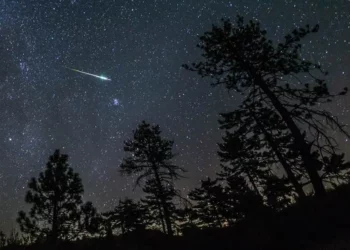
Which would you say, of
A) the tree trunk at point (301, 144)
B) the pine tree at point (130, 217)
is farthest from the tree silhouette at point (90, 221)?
the tree trunk at point (301, 144)

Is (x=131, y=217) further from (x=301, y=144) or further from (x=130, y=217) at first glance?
(x=301, y=144)

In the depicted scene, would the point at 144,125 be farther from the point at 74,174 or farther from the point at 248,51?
the point at 248,51

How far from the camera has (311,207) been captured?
28.2 ft

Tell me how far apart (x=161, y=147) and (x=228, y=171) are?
9.85 m

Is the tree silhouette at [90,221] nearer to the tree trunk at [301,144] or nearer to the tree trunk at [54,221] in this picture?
the tree trunk at [54,221]

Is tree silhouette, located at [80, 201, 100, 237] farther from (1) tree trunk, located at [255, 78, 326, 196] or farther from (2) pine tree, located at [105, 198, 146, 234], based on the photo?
(1) tree trunk, located at [255, 78, 326, 196]

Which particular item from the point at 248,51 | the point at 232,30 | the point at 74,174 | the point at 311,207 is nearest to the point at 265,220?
the point at 311,207

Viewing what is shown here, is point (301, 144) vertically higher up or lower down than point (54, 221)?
lower down

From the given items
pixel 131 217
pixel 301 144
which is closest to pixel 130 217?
pixel 131 217

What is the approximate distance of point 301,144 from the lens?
11.1 metres

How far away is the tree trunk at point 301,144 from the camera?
34.7 ft

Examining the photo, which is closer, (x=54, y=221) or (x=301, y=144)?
(x=301, y=144)

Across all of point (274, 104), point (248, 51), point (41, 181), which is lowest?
point (274, 104)

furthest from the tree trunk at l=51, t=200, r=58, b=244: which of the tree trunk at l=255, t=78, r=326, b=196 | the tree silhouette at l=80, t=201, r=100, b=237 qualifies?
the tree trunk at l=255, t=78, r=326, b=196
